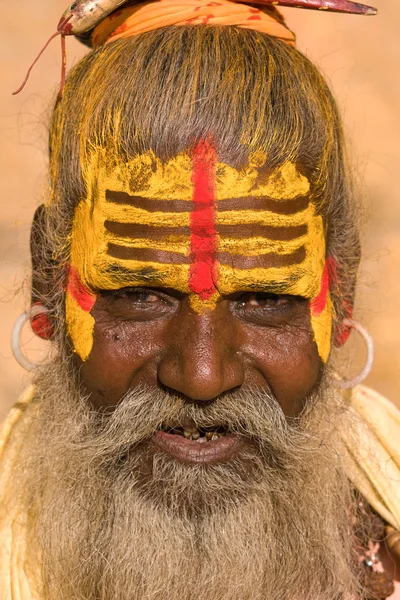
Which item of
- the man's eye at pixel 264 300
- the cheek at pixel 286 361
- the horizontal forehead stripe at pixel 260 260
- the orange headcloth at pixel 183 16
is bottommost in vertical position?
the cheek at pixel 286 361

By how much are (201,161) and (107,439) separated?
31.4 inches

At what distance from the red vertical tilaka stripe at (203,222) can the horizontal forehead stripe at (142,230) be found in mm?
37

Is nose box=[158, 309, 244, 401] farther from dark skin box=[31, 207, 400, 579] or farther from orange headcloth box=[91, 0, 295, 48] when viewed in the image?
orange headcloth box=[91, 0, 295, 48]

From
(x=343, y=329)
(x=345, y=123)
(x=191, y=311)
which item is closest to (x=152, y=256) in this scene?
(x=191, y=311)

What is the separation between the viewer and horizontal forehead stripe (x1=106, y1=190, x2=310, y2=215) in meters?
2.21

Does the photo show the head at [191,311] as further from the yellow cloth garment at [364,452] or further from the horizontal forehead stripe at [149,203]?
the yellow cloth garment at [364,452]

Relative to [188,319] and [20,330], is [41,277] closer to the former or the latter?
[20,330]

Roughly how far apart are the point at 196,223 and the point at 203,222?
18 millimetres

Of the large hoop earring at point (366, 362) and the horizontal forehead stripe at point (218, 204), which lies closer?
the horizontal forehead stripe at point (218, 204)

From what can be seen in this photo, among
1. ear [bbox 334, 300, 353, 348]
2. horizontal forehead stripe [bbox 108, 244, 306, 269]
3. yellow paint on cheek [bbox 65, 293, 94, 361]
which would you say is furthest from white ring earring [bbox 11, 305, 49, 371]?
ear [bbox 334, 300, 353, 348]

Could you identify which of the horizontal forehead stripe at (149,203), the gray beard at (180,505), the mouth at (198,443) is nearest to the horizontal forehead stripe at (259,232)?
the horizontal forehead stripe at (149,203)

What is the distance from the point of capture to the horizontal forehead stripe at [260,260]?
88.0 inches

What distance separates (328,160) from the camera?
247 cm

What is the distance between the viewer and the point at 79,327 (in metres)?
2.46
